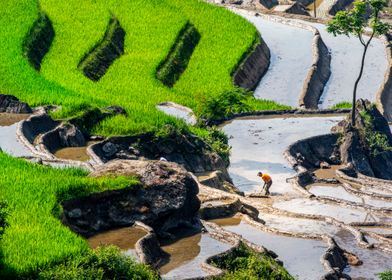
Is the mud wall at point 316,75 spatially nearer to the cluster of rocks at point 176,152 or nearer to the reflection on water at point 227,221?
the cluster of rocks at point 176,152

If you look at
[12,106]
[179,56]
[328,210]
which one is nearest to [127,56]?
[179,56]

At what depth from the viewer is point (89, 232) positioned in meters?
29.4

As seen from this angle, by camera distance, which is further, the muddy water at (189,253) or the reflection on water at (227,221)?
the reflection on water at (227,221)

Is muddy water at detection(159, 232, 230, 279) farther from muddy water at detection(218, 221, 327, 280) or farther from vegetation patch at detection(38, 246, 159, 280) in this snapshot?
muddy water at detection(218, 221, 327, 280)

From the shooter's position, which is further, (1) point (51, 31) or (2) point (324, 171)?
(1) point (51, 31)

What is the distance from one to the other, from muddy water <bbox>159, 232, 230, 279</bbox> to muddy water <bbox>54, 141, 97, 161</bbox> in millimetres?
9824

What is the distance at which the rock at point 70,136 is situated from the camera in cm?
4175

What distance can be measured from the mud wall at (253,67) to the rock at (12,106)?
18.5 m

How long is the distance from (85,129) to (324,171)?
9.76 m

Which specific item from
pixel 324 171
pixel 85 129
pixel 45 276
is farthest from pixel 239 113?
pixel 45 276

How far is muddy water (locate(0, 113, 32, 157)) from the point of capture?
38812mm

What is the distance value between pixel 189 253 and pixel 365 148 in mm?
22413

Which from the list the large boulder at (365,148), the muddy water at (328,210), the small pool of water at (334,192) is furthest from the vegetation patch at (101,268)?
the large boulder at (365,148)

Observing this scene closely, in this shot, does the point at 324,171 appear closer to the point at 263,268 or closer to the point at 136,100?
the point at 136,100
